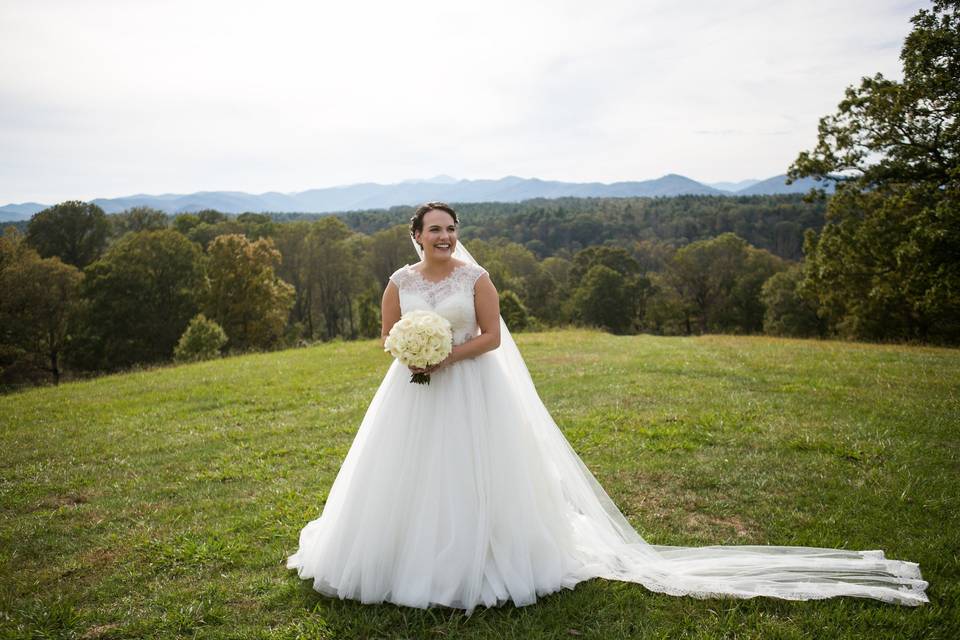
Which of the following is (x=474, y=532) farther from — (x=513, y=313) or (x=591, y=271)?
(x=591, y=271)

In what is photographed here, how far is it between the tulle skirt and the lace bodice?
1.24 ft

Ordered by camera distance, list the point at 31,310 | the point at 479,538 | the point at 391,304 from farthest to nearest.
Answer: the point at 31,310, the point at 391,304, the point at 479,538

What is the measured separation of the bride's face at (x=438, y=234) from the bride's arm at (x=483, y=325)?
1.49 ft

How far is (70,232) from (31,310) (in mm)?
15082

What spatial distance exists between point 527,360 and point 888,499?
35.9 ft

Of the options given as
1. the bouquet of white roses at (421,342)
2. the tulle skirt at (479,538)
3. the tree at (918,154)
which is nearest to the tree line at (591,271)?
the tree at (918,154)

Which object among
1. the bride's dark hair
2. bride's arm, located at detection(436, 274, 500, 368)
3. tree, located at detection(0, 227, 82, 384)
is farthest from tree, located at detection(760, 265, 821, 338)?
tree, located at detection(0, 227, 82, 384)

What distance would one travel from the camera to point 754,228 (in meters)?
90.8

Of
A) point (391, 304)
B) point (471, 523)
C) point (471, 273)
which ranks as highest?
point (471, 273)

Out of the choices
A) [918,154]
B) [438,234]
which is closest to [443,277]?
[438,234]

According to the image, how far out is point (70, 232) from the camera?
4528 centimetres

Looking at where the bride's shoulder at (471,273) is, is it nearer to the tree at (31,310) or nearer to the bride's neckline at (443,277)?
the bride's neckline at (443,277)

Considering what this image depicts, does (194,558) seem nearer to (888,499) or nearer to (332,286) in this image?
(888,499)

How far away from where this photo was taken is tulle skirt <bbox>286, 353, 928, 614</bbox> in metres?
4.49
